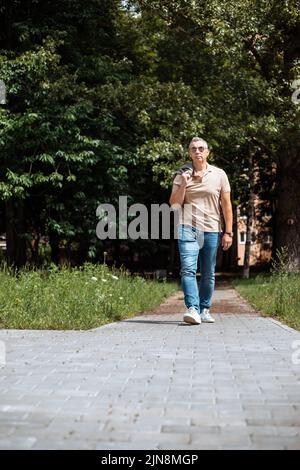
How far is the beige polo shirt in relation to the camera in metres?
8.45

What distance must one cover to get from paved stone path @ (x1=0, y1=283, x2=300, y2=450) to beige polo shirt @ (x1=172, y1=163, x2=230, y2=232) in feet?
5.55

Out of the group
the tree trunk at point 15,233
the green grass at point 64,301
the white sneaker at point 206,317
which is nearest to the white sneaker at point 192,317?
the white sneaker at point 206,317

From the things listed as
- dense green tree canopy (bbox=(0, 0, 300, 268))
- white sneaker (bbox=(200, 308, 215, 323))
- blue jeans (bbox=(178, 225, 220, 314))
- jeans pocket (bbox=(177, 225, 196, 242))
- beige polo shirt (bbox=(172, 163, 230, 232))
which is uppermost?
dense green tree canopy (bbox=(0, 0, 300, 268))

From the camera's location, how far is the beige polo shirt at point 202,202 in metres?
8.45

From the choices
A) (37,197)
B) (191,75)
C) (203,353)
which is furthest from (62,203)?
(203,353)

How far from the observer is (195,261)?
841 centimetres

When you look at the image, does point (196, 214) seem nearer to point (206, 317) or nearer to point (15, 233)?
point (206, 317)

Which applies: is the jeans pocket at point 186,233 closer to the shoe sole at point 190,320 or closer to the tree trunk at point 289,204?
the shoe sole at point 190,320

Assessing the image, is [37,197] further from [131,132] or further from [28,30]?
[28,30]

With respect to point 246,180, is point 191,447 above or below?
below

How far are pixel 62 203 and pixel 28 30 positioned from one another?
18.3 feet

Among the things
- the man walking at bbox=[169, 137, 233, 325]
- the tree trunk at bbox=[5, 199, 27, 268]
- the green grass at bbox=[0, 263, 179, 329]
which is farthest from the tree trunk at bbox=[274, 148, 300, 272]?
the man walking at bbox=[169, 137, 233, 325]

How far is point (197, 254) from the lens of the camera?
8.47 meters

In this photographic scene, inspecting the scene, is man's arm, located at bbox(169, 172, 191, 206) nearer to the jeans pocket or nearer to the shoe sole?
the jeans pocket
